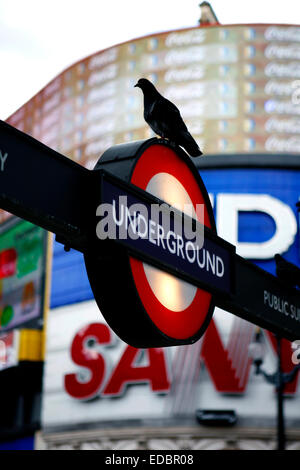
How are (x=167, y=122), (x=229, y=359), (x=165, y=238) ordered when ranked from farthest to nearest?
1. (x=229, y=359)
2. (x=167, y=122)
3. (x=165, y=238)

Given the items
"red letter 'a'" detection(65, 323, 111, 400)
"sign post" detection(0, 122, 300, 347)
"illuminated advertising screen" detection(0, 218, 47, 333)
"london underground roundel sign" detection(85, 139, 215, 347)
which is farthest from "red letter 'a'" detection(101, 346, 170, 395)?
"london underground roundel sign" detection(85, 139, 215, 347)

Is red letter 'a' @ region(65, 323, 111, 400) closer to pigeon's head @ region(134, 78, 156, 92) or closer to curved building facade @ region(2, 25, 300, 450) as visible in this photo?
curved building facade @ region(2, 25, 300, 450)

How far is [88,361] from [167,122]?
2616 cm

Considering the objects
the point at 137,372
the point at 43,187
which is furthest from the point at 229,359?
the point at 43,187

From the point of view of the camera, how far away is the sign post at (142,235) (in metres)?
2.91

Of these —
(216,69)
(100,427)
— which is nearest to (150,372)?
(100,427)

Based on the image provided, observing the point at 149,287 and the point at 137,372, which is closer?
the point at 149,287

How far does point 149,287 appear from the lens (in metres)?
3.46

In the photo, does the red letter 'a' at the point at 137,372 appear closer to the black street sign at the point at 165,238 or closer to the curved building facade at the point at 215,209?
the curved building facade at the point at 215,209

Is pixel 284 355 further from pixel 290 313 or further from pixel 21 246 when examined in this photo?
pixel 290 313

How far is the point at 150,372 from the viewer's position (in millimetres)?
28406

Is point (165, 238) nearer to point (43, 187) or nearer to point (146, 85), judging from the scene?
point (43, 187)

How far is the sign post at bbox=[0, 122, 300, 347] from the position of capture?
2.91 metres

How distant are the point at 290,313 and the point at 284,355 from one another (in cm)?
2404
